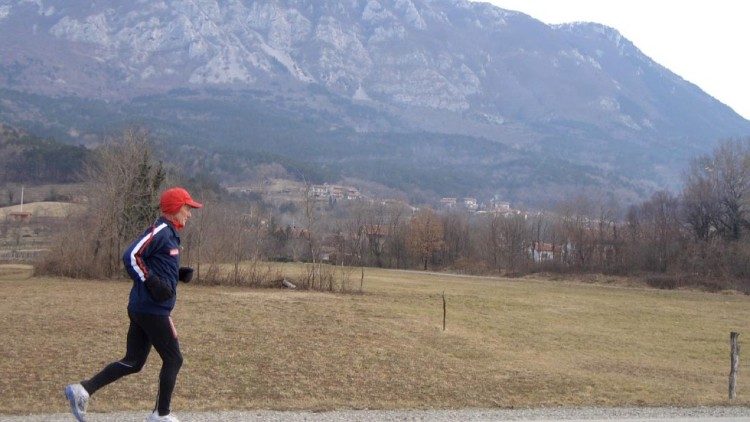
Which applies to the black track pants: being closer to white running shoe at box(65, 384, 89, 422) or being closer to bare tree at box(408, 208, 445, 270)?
white running shoe at box(65, 384, 89, 422)

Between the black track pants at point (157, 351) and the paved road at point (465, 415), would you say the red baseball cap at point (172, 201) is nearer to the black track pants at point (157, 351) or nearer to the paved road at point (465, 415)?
the black track pants at point (157, 351)

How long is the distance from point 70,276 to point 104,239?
118 inches

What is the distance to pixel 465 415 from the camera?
34.0ft

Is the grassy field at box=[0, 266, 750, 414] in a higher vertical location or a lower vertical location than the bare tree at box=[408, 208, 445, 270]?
lower

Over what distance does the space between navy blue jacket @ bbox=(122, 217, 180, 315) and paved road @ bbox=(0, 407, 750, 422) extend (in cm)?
222

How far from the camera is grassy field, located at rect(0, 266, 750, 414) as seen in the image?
11727 mm

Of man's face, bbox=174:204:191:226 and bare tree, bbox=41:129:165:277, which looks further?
bare tree, bbox=41:129:165:277

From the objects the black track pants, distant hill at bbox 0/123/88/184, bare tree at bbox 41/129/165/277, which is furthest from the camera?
distant hill at bbox 0/123/88/184

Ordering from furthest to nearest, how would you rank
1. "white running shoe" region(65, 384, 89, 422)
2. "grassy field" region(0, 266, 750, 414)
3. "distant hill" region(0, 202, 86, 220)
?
1. "distant hill" region(0, 202, 86, 220)
2. "grassy field" region(0, 266, 750, 414)
3. "white running shoe" region(65, 384, 89, 422)

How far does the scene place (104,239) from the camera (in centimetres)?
4322

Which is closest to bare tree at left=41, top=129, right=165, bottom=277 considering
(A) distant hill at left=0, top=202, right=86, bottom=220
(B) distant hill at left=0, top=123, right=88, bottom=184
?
(A) distant hill at left=0, top=202, right=86, bottom=220

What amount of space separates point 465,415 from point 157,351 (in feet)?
15.9

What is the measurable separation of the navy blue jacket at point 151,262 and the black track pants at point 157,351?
4.6 inches

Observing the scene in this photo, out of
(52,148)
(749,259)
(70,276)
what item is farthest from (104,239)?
(52,148)
